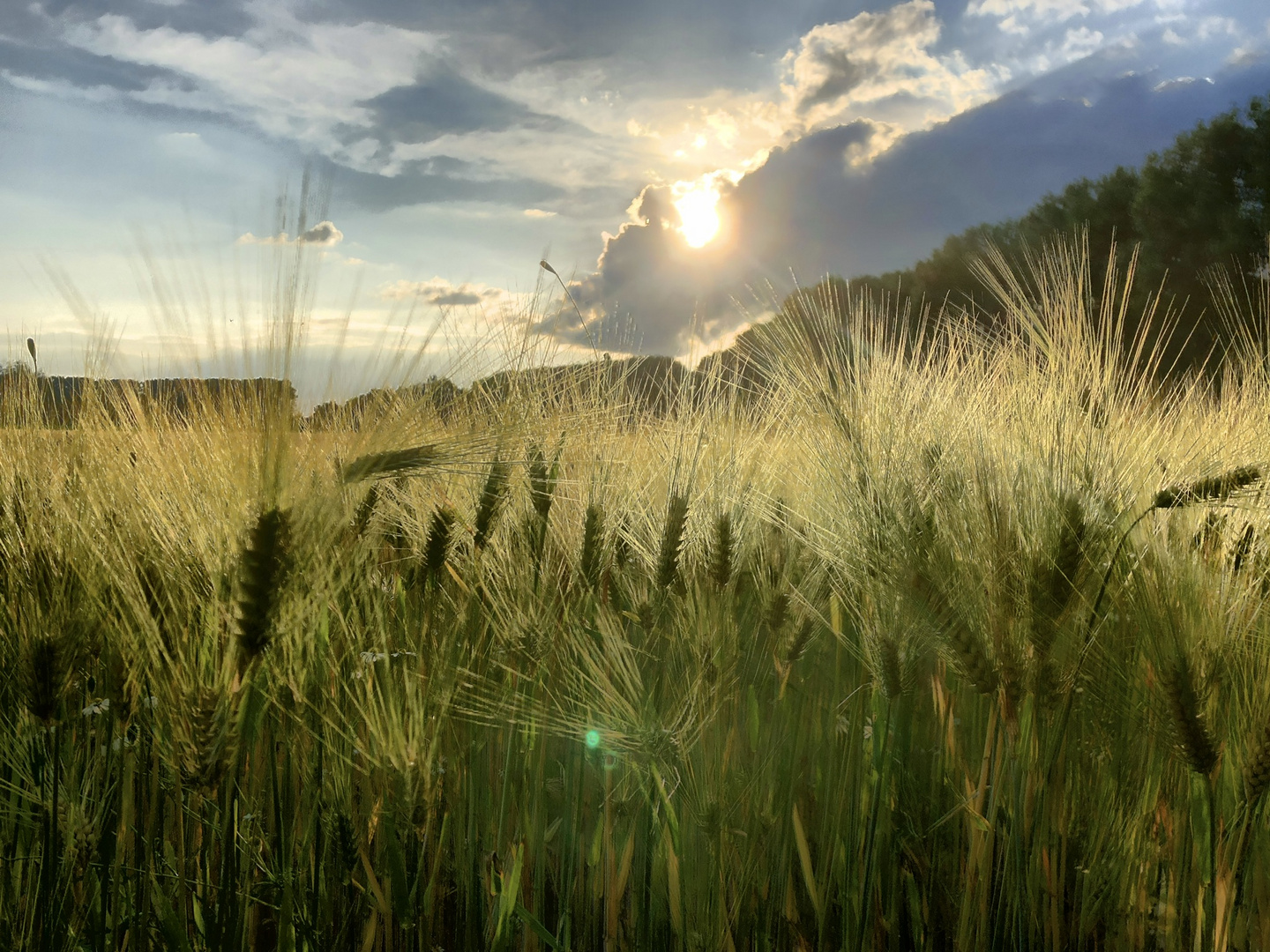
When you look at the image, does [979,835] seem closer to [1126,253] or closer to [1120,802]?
[1120,802]

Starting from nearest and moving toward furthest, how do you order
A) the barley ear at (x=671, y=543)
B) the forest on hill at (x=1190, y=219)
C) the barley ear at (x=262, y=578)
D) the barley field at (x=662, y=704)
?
the barley ear at (x=262, y=578), the barley field at (x=662, y=704), the barley ear at (x=671, y=543), the forest on hill at (x=1190, y=219)

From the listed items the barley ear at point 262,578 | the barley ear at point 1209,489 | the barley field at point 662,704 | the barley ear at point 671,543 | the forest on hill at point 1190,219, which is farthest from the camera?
the forest on hill at point 1190,219

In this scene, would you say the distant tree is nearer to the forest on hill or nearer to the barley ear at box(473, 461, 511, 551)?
the forest on hill

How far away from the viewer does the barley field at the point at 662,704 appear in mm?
1188

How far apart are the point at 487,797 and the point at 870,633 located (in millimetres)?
726

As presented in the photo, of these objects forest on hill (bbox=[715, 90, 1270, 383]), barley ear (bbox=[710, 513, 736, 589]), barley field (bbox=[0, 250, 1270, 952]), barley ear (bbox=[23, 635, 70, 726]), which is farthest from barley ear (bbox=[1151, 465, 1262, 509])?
forest on hill (bbox=[715, 90, 1270, 383])

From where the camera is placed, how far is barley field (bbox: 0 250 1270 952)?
1188 mm

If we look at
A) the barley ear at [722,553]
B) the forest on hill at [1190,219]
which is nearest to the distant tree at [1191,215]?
the forest on hill at [1190,219]

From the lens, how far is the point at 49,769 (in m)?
1.34

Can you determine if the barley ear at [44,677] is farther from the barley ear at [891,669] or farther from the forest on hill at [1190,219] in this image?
the forest on hill at [1190,219]

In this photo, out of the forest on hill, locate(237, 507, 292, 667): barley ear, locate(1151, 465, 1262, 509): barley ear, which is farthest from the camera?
the forest on hill

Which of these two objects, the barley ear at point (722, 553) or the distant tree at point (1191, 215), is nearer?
the barley ear at point (722, 553)

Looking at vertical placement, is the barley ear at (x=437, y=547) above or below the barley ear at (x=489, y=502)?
below

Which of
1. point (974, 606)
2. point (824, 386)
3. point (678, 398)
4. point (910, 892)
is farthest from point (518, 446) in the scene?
point (910, 892)
